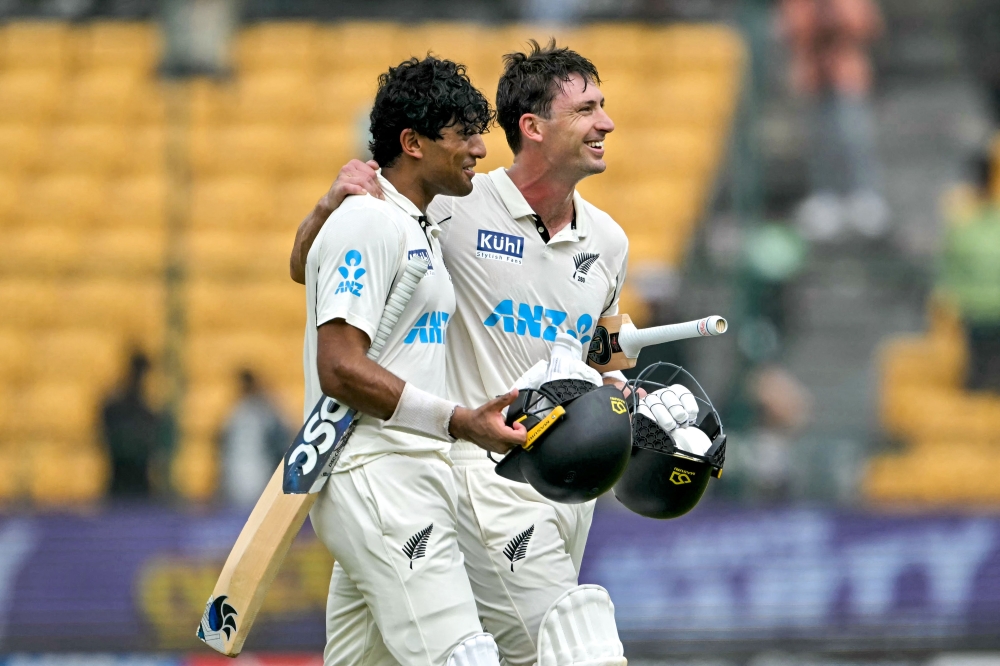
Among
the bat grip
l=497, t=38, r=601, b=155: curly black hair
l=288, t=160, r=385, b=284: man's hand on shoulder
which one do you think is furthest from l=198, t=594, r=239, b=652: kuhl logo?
l=497, t=38, r=601, b=155: curly black hair

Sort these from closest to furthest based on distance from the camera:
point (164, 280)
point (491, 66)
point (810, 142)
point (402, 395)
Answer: point (402, 395) < point (164, 280) < point (810, 142) < point (491, 66)

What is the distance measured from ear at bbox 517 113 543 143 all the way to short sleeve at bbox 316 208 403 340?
83cm

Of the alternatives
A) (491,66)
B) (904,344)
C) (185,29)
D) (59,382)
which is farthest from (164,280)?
(904,344)

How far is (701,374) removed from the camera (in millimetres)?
10750

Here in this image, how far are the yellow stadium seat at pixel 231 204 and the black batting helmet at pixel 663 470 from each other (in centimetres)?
873

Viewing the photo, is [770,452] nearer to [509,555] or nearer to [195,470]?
[195,470]

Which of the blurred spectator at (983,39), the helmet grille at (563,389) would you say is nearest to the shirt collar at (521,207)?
the helmet grille at (563,389)

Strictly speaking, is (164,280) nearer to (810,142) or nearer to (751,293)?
(751,293)

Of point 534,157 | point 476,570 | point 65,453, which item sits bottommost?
point 65,453

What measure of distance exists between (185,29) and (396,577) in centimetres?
1012

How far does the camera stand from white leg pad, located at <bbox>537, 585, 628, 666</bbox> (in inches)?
185

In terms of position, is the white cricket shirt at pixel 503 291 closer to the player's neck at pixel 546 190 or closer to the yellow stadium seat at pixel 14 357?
the player's neck at pixel 546 190

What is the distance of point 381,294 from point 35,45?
459 inches

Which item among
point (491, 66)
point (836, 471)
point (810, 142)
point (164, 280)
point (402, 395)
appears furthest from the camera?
point (491, 66)
